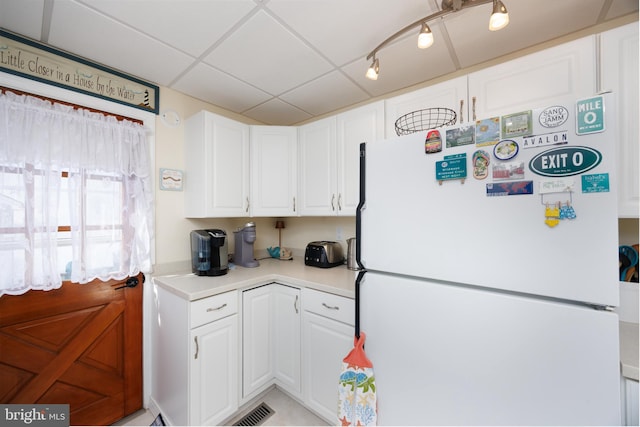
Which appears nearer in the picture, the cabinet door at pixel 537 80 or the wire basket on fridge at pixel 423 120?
the cabinet door at pixel 537 80

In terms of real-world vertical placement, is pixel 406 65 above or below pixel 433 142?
above

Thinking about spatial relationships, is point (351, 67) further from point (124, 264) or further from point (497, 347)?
point (124, 264)

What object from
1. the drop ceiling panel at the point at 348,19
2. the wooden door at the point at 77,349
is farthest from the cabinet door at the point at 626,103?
the wooden door at the point at 77,349

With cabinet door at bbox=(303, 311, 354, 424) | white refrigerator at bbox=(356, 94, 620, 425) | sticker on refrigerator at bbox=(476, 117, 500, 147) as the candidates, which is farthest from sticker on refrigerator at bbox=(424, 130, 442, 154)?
cabinet door at bbox=(303, 311, 354, 424)

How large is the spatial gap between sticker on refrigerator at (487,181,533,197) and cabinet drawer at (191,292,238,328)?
1564 millimetres

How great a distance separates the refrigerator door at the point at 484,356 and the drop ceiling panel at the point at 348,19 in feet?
4.25

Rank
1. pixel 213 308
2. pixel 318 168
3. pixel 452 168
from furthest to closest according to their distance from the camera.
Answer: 1. pixel 318 168
2. pixel 213 308
3. pixel 452 168

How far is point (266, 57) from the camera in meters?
1.56

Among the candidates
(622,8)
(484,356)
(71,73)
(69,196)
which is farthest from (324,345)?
(622,8)

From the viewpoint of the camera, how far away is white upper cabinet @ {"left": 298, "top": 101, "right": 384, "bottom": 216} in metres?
1.83

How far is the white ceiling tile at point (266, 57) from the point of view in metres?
1.34

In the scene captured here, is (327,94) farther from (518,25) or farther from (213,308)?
(213,308)

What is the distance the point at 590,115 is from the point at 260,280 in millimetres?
1810

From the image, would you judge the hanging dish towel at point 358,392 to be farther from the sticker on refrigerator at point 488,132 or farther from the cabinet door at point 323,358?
the sticker on refrigerator at point 488,132
